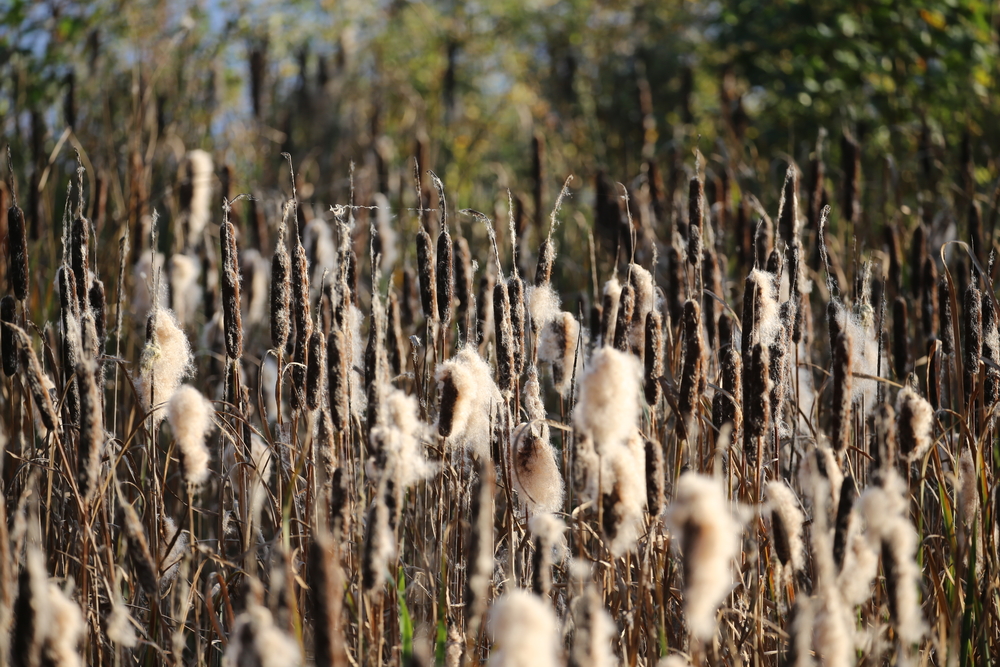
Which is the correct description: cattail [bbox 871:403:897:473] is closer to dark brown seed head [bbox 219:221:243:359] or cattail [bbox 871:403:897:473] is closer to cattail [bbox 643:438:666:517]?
cattail [bbox 643:438:666:517]

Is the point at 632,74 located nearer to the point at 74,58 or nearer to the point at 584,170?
the point at 584,170

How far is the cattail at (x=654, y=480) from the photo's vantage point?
1063 mm

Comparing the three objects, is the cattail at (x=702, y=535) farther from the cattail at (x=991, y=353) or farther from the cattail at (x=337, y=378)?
the cattail at (x=991, y=353)

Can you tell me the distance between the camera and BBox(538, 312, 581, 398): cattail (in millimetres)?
1652

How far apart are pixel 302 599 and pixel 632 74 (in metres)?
5.56

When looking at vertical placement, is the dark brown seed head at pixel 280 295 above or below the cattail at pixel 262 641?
above

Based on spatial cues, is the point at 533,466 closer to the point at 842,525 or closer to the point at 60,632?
the point at 842,525

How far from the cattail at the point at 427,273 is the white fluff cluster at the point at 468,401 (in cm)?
9

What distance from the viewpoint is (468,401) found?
4.34 feet

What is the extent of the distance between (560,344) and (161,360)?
71 cm

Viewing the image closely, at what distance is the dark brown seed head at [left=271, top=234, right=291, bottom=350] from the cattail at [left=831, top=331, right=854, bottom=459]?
787 millimetres

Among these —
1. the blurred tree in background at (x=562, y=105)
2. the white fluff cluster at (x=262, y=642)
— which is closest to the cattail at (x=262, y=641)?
the white fluff cluster at (x=262, y=642)

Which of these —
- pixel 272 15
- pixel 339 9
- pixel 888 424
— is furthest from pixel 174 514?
pixel 339 9

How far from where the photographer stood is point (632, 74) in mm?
6297
